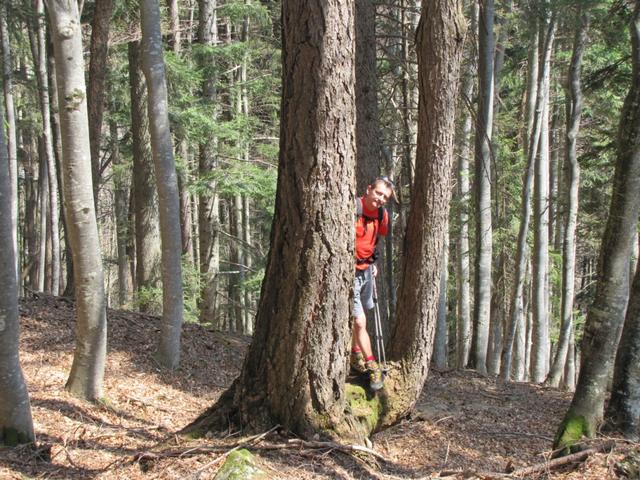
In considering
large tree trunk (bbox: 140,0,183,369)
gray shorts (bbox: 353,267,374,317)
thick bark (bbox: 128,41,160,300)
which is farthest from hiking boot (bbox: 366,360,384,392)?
thick bark (bbox: 128,41,160,300)

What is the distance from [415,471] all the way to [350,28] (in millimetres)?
3715

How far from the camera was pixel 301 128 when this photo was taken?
421 cm

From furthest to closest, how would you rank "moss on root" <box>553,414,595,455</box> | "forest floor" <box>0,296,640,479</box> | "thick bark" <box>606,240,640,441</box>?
"thick bark" <box>606,240,640,441</box>
"moss on root" <box>553,414,595,455</box>
"forest floor" <box>0,296,640,479</box>

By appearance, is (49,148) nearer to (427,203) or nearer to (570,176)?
(570,176)

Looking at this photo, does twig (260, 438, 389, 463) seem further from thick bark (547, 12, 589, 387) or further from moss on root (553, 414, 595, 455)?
thick bark (547, 12, 589, 387)

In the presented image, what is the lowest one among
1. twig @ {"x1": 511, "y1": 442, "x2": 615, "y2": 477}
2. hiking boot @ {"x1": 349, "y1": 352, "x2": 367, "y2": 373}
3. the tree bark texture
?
twig @ {"x1": 511, "y1": 442, "x2": 615, "y2": 477}

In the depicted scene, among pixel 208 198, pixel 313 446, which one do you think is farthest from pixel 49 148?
pixel 313 446

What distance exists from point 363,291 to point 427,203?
47.9 inches

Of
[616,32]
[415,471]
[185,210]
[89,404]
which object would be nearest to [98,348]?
[89,404]

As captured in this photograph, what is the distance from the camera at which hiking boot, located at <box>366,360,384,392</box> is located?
5176mm

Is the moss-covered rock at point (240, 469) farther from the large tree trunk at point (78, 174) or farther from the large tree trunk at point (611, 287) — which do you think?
the large tree trunk at point (611, 287)

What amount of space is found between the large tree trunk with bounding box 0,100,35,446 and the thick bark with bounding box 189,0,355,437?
1376mm

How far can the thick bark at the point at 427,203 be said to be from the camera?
492 cm

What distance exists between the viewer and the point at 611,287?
5.86 m
